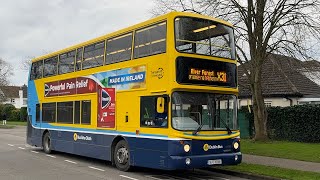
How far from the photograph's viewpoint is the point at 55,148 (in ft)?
56.4

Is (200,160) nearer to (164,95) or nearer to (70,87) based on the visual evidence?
(164,95)

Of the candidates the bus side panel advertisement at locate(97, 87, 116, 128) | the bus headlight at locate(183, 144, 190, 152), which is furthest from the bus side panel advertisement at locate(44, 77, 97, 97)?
the bus headlight at locate(183, 144, 190, 152)

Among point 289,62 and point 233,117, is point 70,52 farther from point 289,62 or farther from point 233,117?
point 289,62

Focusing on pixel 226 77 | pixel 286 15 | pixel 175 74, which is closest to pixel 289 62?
pixel 286 15

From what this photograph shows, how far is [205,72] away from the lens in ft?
37.9

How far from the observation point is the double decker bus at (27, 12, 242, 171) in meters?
11.0

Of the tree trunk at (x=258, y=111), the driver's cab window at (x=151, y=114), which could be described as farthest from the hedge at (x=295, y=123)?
the driver's cab window at (x=151, y=114)

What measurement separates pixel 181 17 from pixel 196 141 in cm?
339

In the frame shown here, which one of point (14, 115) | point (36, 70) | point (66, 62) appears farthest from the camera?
point (14, 115)

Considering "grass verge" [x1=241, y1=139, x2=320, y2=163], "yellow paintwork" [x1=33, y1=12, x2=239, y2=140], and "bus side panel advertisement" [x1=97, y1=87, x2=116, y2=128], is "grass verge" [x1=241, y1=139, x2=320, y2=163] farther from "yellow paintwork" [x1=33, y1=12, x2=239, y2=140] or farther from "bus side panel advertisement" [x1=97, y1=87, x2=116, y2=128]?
"bus side panel advertisement" [x1=97, y1=87, x2=116, y2=128]

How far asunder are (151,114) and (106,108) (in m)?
2.53

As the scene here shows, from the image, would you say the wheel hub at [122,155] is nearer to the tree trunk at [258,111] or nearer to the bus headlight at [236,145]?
the bus headlight at [236,145]

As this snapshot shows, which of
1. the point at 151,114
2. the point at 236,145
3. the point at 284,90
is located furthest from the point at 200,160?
the point at 284,90

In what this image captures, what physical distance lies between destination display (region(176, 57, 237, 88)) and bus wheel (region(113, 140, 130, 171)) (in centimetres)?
309
